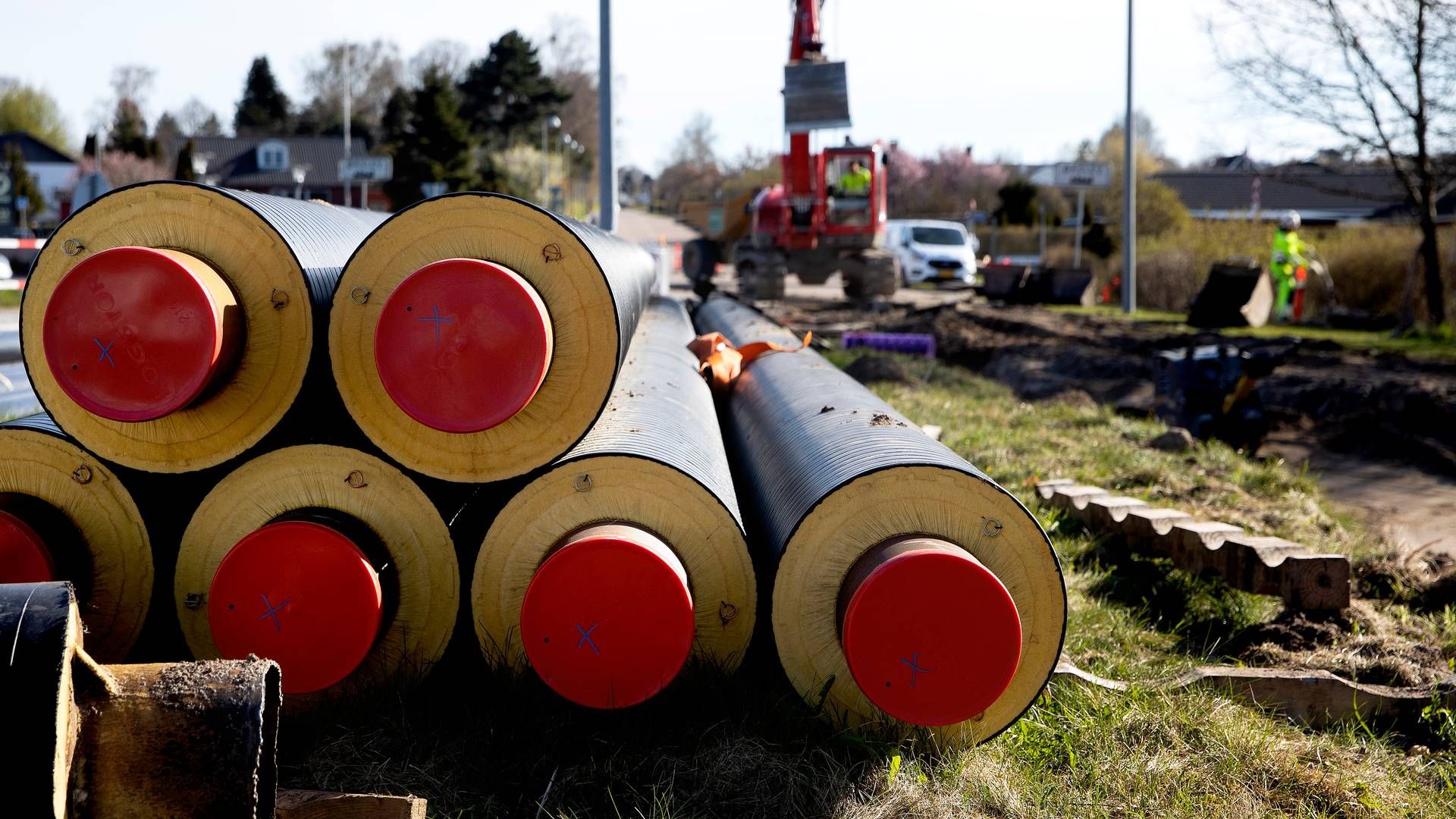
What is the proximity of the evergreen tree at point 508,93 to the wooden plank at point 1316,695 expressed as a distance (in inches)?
2826

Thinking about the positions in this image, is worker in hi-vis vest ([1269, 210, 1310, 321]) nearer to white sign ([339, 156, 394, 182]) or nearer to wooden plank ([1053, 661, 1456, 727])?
wooden plank ([1053, 661, 1456, 727])

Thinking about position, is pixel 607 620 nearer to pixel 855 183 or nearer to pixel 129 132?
Answer: pixel 855 183

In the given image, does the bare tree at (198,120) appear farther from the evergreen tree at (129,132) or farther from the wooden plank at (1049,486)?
the wooden plank at (1049,486)

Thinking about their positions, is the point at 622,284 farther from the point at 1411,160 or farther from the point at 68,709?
the point at 1411,160

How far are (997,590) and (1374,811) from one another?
1230 mm

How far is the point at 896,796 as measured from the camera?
2838 mm

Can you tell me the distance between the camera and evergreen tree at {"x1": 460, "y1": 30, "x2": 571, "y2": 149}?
71375 millimetres

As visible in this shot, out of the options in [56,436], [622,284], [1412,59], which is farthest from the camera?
[1412,59]

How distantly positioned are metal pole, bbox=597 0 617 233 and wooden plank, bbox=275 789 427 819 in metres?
8.77

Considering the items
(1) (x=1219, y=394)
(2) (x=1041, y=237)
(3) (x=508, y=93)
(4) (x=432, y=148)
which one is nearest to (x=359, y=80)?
(3) (x=508, y=93)

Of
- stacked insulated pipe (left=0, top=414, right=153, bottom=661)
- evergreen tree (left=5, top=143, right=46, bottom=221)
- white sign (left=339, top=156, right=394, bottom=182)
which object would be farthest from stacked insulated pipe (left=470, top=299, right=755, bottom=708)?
evergreen tree (left=5, top=143, right=46, bottom=221)

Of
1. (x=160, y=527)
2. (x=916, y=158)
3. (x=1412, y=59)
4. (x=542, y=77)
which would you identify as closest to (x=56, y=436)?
(x=160, y=527)

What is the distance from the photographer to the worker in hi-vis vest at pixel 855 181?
2022 cm

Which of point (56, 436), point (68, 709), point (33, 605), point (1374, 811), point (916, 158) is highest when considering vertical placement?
point (916, 158)
